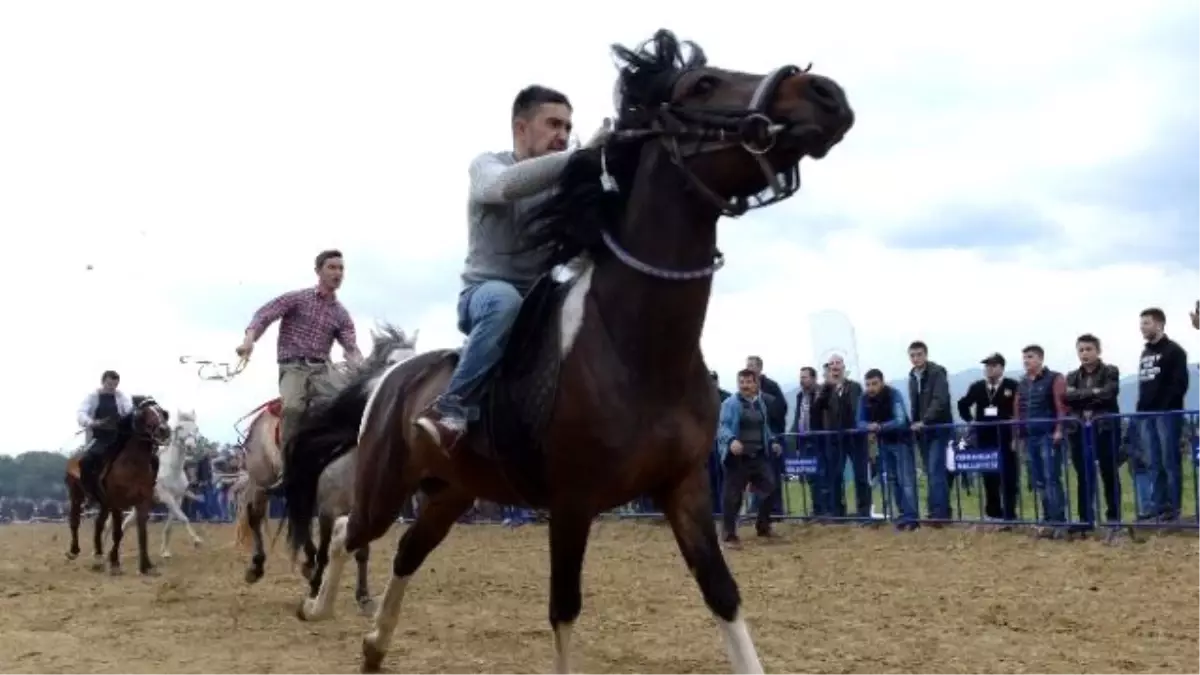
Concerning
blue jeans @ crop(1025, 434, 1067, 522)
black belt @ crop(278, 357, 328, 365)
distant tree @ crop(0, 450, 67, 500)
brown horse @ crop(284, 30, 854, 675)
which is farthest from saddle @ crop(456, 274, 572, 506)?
distant tree @ crop(0, 450, 67, 500)

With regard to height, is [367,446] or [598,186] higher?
[598,186]

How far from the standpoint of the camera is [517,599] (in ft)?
35.1

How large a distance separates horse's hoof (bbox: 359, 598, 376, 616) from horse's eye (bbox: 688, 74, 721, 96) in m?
5.98

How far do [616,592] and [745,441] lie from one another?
493 centimetres

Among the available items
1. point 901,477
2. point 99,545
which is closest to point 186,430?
point 99,545

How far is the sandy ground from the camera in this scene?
724 centimetres

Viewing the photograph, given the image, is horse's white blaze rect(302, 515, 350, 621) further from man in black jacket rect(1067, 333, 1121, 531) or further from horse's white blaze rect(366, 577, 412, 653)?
man in black jacket rect(1067, 333, 1121, 531)

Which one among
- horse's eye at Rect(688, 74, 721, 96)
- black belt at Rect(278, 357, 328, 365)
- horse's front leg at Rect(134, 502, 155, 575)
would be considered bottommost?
horse's front leg at Rect(134, 502, 155, 575)

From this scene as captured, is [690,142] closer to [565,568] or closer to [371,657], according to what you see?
[565,568]

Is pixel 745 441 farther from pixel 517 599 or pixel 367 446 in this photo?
pixel 367 446

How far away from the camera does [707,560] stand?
521 cm

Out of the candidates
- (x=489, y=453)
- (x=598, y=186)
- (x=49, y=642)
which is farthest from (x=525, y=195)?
(x=49, y=642)

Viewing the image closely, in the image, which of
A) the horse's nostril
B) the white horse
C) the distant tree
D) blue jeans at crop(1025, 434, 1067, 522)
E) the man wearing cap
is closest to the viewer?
the horse's nostril

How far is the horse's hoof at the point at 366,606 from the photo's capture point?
979 centimetres
